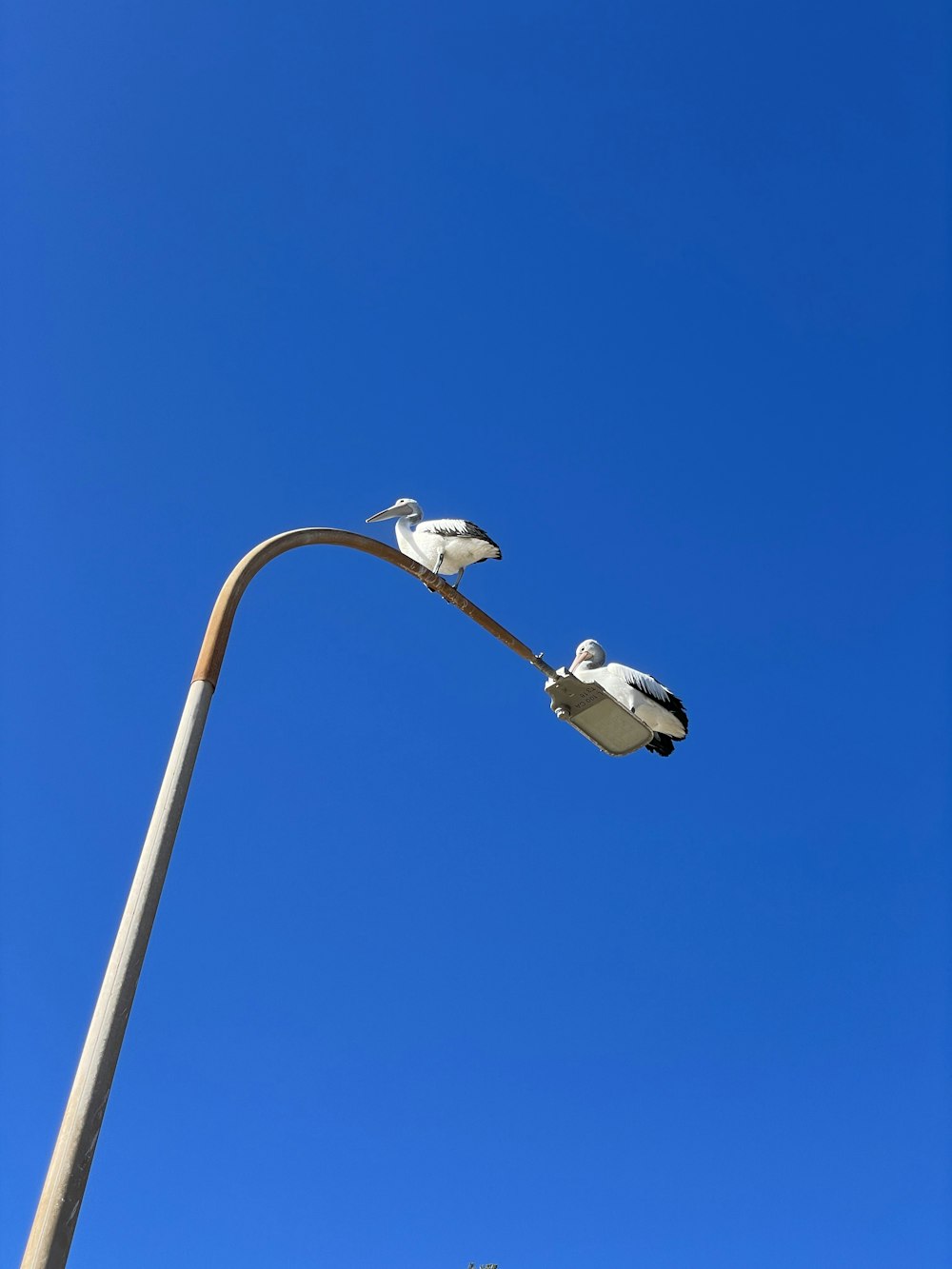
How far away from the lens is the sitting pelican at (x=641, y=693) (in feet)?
27.9

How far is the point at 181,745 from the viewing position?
14.2ft

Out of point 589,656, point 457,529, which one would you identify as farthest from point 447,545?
point 589,656

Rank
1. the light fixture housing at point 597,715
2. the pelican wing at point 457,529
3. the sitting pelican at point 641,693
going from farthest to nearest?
the pelican wing at point 457,529 → the sitting pelican at point 641,693 → the light fixture housing at point 597,715

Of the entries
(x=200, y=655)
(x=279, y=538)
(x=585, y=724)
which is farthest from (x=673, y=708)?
(x=200, y=655)

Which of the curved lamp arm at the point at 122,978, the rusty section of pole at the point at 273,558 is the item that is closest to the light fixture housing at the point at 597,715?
the rusty section of pole at the point at 273,558

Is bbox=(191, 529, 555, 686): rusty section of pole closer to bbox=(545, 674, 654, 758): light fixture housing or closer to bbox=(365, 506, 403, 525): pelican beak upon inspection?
bbox=(545, 674, 654, 758): light fixture housing

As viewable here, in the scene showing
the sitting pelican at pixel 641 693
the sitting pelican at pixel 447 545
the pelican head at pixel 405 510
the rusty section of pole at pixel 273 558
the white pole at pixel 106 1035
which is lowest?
the white pole at pixel 106 1035

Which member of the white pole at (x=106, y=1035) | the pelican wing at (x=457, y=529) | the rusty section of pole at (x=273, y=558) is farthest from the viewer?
the pelican wing at (x=457, y=529)

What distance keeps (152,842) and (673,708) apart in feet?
18.3

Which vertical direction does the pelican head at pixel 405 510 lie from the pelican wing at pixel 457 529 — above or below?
above

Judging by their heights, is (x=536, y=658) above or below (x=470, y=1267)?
above

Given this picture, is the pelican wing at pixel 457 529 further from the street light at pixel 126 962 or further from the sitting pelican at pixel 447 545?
the street light at pixel 126 962

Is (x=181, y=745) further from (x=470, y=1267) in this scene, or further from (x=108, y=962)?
(x=470, y=1267)

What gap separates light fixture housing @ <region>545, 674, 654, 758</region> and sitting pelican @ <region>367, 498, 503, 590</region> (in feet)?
6.96
